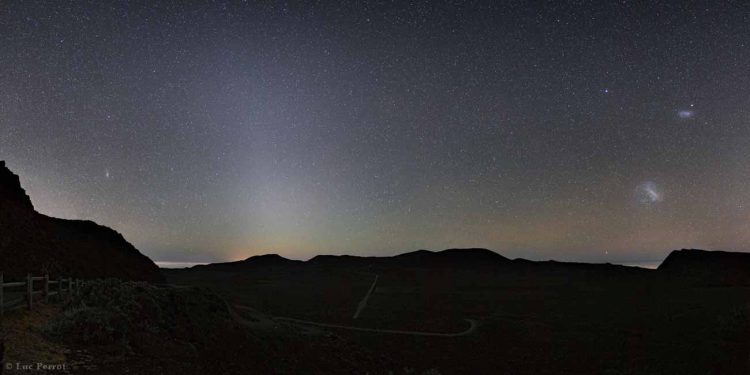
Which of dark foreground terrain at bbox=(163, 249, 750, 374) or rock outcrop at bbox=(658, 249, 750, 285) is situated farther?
rock outcrop at bbox=(658, 249, 750, 285)

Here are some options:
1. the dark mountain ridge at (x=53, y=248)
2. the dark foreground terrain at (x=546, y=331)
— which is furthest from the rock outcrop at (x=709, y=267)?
the dark mountain ridge at (x=53, y=248)

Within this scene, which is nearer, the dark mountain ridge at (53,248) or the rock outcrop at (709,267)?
the dark mountain ridge at (53,248)

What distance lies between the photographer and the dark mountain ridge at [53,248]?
4544cm

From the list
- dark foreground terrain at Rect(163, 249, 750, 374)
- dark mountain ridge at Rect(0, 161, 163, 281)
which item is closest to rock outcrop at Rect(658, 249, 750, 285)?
dark foreground terrain at Rect(163, 249, 750, 374)

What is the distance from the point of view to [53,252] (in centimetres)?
5094

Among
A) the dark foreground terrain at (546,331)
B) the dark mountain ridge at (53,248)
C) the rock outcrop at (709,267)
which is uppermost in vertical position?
the dark mountain ridge at (53,248)

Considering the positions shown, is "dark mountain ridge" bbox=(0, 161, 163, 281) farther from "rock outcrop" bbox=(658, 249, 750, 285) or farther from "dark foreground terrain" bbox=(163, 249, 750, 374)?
"rock outcrop" bbox=(658, 249, 750, 285)

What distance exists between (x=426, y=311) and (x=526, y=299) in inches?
1231

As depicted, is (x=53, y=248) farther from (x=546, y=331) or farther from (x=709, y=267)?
(x=709, y=267)

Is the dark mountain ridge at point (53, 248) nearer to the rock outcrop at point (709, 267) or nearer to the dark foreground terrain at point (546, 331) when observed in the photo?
the dark foreground terrain at point (546, 331)

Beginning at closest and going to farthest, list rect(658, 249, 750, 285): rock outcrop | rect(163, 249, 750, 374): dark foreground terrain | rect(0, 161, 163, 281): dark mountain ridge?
rect(163, 249, 750, 374): dark foreground terrain
rect(0, 161, 163, 281): dark mountain ridge
rect(658, 249, 750, 285): rock outcrop

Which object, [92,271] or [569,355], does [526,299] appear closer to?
[569,355]

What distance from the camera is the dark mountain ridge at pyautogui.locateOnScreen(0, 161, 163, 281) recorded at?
45438 mm

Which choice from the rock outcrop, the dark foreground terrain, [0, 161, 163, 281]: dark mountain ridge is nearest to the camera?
the dark foreground terrain
